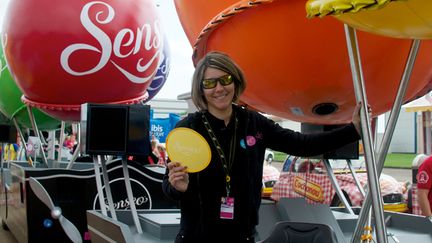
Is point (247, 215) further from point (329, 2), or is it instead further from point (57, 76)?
point (57, 76)

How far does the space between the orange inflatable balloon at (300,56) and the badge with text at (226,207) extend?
72cm

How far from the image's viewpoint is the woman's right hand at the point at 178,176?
6.95 feet

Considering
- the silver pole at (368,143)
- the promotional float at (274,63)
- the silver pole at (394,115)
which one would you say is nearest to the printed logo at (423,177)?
the promotional float at (274,63)

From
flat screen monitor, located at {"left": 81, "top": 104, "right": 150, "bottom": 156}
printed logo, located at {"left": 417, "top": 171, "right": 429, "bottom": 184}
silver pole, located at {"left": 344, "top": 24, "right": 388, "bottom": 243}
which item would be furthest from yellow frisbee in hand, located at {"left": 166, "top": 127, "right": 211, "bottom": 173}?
printed logo, located at {"left": 417, "top": 171, "right": 429, "bottom": 184}

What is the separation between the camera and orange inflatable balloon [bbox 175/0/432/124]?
8.06ft

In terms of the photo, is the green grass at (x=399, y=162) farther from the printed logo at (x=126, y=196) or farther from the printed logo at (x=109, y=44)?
the printed logo at (x=109, y=44)

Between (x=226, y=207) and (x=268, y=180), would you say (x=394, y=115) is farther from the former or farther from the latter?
(x=268, y=180)

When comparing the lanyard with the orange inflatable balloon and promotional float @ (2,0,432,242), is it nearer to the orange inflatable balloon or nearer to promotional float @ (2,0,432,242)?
promotional float @ (2,0,432,242)

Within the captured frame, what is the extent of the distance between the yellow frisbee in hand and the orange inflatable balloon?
2.14 ft

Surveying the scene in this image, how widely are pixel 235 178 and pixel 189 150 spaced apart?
0.27 meters

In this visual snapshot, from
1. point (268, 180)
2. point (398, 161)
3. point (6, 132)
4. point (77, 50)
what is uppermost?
point (77, 50)

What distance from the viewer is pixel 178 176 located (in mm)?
2119

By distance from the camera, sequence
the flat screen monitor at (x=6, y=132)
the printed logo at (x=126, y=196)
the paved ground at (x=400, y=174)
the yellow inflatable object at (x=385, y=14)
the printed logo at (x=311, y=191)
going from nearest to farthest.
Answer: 1. the yellow inflatable object at (x=385, y=14)
2. the printed logo at (x=126, y=196)
3. the printed logo at (x=311, y=191)
4. the flat screen monitor at (x=6, y=132)
5. the paved ground at (x=400, y=174)

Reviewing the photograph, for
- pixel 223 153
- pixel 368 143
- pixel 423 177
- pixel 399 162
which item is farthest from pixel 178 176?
pixel 399 162
